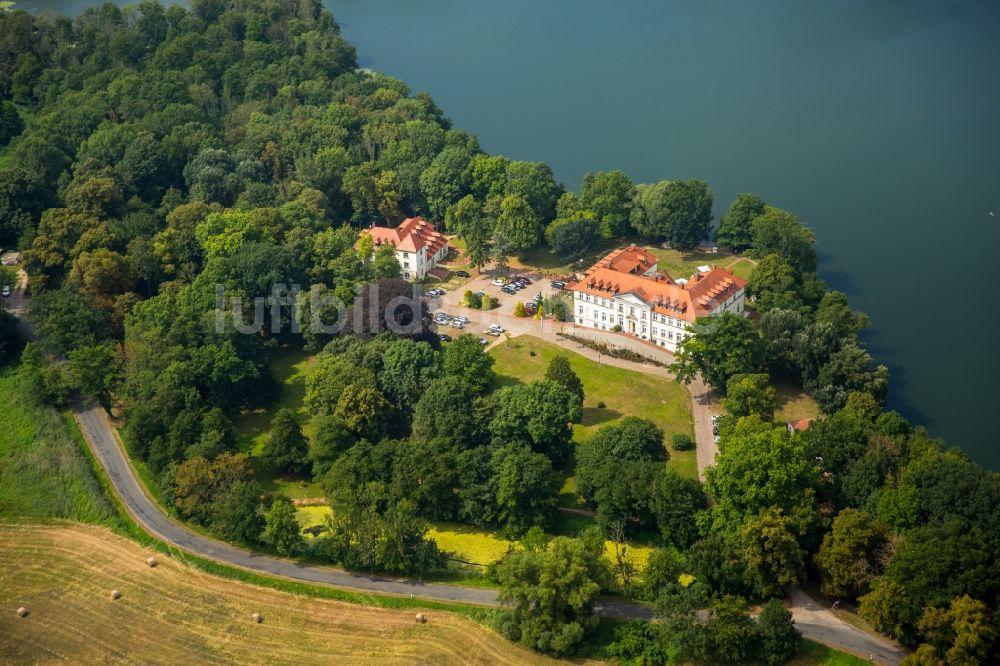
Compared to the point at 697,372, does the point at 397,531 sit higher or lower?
lower

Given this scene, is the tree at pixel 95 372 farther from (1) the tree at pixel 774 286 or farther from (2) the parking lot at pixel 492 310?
(1) the tree at pixel 774 286

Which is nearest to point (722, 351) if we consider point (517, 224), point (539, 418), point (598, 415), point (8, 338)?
point (598, 415)

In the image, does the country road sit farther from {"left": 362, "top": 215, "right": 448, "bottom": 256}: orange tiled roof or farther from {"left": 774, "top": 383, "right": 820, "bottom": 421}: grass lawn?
{"left": 362, "top": 215, "right": 448, "bottom": 256}: orange tiled roof

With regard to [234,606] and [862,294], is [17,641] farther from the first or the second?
[862,294]

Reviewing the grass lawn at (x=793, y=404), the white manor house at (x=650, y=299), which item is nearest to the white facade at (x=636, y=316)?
the white manor house at (x=650, y=299)

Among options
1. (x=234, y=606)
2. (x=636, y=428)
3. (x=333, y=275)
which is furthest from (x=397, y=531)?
(x=333, y=275)

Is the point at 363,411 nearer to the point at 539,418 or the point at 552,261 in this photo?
the point at 539,418

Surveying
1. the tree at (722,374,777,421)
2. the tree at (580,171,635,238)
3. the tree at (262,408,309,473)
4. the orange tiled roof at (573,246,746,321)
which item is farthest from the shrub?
the tree at (580,171,635,238)
